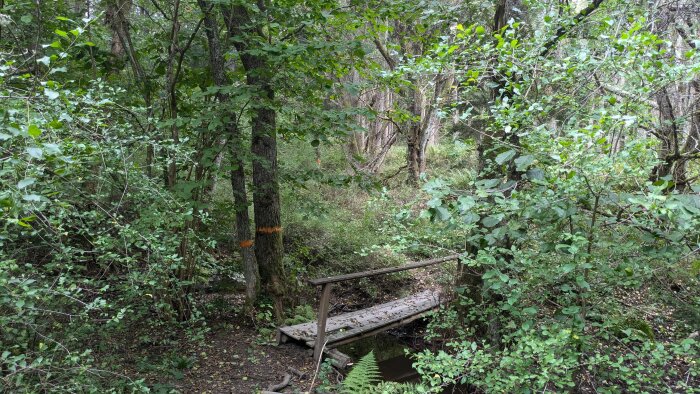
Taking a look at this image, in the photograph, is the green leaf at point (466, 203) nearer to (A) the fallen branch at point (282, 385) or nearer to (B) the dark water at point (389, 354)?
(A) the fallen branch at point (282, 385)

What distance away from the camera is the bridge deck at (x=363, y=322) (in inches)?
251

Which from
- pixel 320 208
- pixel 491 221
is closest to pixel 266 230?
pixel 320 208

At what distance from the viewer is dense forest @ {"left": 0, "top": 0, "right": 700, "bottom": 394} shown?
9.59 feet

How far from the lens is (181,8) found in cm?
730

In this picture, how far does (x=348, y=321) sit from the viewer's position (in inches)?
278

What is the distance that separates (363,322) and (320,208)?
190 centimetres

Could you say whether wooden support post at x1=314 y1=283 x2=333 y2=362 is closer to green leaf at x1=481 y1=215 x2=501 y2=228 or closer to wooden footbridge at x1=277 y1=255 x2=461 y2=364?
wooden footbridge at x1=277 y1=255 x2=461 y2=364

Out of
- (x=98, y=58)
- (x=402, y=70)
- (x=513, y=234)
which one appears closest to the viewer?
(x=513, y=234)

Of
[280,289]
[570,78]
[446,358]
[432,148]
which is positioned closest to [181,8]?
[280,289]

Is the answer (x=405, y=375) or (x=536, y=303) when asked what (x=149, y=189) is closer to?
(x=536, y=303)

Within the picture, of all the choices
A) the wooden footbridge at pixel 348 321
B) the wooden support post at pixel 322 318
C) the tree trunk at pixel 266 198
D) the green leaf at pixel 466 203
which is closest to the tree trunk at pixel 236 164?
the tree trunk at pixel 266 198

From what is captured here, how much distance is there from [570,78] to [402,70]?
4.58ft

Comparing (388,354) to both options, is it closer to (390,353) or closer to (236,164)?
(390,353)

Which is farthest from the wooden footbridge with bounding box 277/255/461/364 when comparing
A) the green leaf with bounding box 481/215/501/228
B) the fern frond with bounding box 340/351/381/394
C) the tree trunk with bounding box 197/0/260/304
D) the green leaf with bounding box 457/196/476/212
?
the green leaf with bounding box 457/196/476/212
